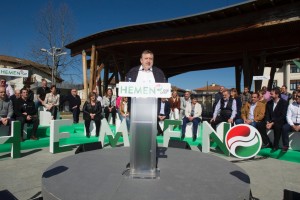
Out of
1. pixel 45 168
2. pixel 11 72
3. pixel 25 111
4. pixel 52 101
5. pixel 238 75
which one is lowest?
pixel 45 168

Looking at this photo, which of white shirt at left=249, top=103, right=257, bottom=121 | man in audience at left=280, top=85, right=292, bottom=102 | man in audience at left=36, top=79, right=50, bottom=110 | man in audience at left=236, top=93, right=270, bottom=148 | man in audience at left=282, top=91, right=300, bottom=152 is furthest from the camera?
man in audience at left=36, top=79, right=50, bottom=110

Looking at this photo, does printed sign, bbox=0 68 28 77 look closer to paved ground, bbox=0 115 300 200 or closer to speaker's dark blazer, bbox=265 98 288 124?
paved ground, bbox=0 115 300 200

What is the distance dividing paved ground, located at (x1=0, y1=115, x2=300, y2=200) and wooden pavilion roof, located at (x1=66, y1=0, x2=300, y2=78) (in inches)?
216

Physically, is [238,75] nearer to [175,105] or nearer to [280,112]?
[175,105]

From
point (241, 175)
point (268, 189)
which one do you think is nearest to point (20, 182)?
point (241, 175)

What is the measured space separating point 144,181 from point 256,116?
5303 mm

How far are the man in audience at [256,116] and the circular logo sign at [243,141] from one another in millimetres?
982

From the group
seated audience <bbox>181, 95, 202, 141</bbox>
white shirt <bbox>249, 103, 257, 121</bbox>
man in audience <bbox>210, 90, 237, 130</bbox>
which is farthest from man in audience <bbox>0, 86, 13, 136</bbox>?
white shirt <bbox>249, 103, 257, 121</bbox>

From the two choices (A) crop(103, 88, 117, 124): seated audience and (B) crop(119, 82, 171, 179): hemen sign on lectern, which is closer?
(B) crop(119, 82, 171, 179): hemen sign on lectern

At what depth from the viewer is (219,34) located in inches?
413

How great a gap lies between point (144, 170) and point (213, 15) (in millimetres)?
8973

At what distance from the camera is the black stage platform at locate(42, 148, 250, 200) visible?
2.30m

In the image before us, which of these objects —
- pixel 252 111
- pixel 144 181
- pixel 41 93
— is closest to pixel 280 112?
pixel 252 111

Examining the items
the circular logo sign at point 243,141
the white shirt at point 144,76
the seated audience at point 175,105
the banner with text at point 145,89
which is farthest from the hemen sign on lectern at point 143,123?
the seated audience at point 175,105
